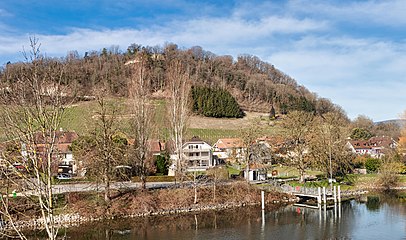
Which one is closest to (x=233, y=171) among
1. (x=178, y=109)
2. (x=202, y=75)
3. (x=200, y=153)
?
(x=200, y=153)

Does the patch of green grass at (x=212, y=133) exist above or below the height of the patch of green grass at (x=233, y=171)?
above

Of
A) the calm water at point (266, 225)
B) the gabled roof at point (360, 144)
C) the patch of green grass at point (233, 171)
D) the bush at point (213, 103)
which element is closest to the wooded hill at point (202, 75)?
the bush at point (213, 103)

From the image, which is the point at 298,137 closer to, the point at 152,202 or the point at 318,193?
the point at 318,193

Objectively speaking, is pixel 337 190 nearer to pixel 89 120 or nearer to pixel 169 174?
pixel 169 174

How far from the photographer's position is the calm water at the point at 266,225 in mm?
27344

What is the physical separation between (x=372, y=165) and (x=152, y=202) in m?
35.1

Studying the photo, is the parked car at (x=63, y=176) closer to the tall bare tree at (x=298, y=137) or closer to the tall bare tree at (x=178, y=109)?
the tall bare tree at (x=178, y=109)

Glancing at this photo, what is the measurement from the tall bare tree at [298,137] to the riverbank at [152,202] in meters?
6.61

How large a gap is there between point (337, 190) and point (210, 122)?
56822mm

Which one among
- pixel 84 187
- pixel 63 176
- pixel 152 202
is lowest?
pixel 152 202

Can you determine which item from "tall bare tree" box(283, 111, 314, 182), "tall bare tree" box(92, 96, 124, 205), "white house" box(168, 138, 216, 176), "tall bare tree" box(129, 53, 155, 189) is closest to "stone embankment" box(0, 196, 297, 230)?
"tall bare tree" box(92, 96, 124, 205)

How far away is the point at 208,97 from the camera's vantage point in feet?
332

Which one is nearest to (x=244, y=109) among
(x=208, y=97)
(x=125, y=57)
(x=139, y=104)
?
(x=208, y=97)

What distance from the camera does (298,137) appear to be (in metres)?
46.8
